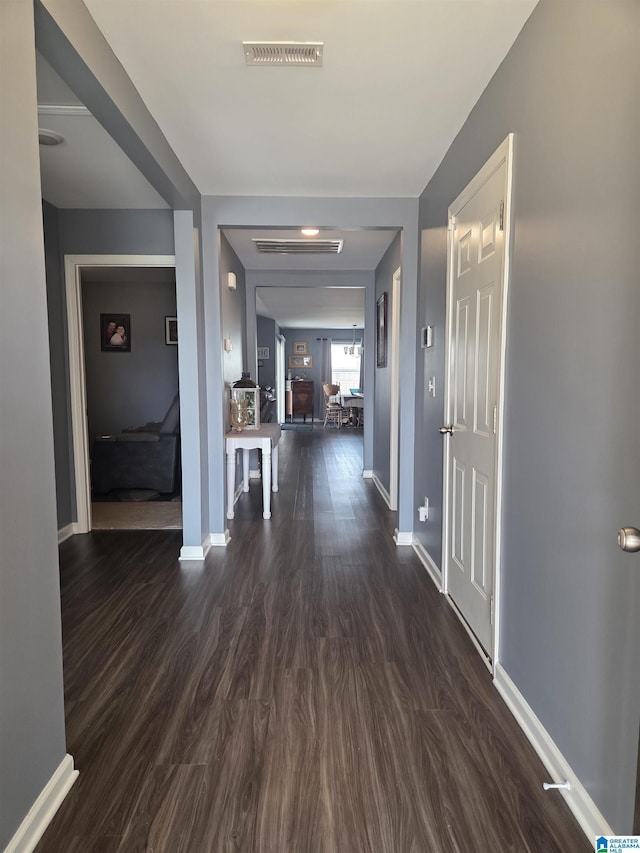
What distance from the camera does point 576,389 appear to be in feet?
4.46

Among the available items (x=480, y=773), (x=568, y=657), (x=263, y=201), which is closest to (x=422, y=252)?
(x=263, y=201)

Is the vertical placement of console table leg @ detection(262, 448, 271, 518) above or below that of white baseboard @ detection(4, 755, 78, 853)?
above

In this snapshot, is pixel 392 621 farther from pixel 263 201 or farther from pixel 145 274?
pixel 145 274

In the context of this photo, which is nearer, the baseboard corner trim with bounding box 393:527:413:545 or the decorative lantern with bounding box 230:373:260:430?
the baseboard corner trim with bounding box 393:527:413:545

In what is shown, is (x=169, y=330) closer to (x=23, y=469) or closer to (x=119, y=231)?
(x=119, y=231)

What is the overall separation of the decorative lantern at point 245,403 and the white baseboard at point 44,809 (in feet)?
9.95

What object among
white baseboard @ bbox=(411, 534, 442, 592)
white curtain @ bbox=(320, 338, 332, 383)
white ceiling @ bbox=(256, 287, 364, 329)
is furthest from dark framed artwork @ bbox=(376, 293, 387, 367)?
white curtain @ bbox=(320, 338, 332, 383)

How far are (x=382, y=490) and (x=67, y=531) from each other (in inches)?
Answer: 116

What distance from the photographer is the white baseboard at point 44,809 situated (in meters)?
1.21

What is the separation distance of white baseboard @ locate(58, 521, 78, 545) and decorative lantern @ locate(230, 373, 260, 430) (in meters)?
1.51

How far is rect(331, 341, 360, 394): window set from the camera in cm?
1301

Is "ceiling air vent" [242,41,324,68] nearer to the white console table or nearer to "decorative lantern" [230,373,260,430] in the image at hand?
the white console table

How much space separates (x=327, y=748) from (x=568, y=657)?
0.82m

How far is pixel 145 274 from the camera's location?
5992 mm
